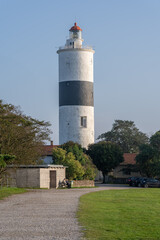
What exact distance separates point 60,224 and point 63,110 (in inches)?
2207

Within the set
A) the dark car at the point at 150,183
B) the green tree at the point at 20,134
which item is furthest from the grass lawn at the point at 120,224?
the dark car at the point at 150,183

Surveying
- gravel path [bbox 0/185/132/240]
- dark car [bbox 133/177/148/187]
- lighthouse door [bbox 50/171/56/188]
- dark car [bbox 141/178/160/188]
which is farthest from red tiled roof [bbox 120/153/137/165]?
gravel path [bbox 0/185/132/240]

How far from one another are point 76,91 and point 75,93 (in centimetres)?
33

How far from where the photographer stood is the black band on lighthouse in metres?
69.1

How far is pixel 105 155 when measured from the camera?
2731 inches

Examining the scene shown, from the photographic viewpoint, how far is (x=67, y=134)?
234 feet

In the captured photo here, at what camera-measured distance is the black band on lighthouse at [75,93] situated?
6914 centimetres

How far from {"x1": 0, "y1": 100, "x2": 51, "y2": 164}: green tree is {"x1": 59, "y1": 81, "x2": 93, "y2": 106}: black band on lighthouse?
82.1ft

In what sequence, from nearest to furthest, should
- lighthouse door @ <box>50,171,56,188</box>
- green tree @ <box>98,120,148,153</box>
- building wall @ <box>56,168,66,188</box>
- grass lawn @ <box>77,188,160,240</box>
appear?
grass lawn @ <box>77,188,160,240</box>
lighthouse door @ <box>50,171,56,188</box>
building wall @ <box>56,168,66,188</box>
green tree @ <box>98,120,148,153</box>

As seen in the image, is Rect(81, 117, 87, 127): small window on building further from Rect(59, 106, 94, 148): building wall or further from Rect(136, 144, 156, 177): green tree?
Rect(136, 144, 156, 177): green tree

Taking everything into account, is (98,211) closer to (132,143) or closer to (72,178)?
(72,178)

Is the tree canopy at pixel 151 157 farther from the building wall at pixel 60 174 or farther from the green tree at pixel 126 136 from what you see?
the green tree at pixel 126 136

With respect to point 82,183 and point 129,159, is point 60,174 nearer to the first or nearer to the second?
point 82,183

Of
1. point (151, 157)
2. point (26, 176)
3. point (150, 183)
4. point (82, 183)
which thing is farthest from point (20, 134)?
point (151, 157)
